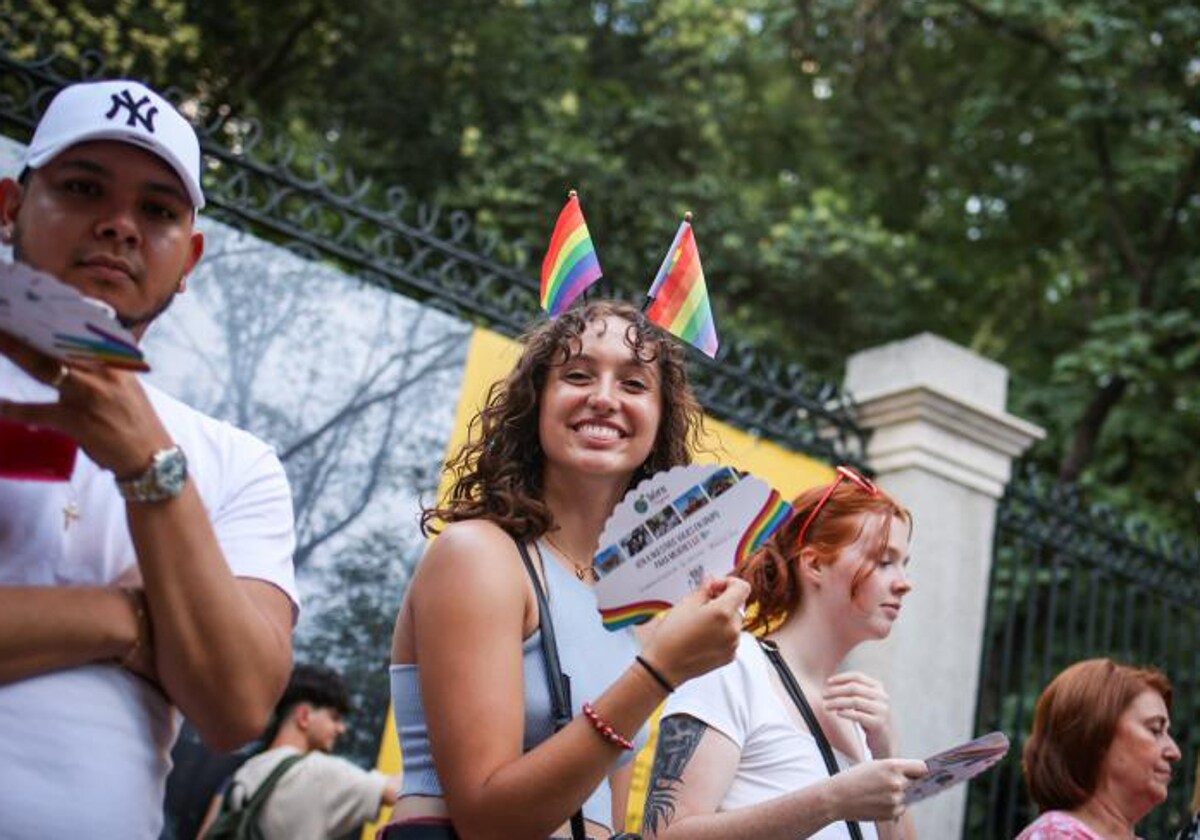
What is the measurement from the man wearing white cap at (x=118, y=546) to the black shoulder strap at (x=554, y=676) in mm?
395

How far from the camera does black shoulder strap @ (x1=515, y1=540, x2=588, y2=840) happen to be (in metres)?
1.91

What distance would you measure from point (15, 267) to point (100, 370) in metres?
0.16

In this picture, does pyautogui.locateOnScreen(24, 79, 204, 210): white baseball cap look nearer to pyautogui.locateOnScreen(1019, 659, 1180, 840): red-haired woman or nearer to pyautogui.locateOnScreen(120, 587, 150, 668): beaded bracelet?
Result: pyautogui.locateOnScreen(120, 587, 150, 668): beaded bracelet

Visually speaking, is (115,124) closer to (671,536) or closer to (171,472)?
(171,472)

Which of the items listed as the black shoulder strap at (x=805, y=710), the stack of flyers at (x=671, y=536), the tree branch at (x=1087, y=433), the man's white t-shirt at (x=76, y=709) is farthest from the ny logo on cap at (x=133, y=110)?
the tree branch at (x=1087, y=433)

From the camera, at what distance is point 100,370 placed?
144 centimetres

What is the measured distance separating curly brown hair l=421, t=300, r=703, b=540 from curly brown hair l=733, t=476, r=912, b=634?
621 mm

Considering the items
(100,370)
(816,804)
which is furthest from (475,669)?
(816,804)

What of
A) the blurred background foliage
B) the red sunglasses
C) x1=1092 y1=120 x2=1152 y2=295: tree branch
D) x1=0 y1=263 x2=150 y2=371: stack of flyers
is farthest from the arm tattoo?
x1=1092 y1=120 x2=1152 y2=295: tree branch

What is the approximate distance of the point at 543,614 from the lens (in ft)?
6.54

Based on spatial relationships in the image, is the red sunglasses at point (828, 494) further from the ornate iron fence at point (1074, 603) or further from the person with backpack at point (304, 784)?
the ornate iron fence at point (1074, 603)

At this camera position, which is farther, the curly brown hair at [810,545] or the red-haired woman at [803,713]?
the curly brown hair at [810,545]

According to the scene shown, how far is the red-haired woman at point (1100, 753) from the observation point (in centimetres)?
335

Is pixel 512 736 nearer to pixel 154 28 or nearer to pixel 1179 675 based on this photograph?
pixel 1179 675
